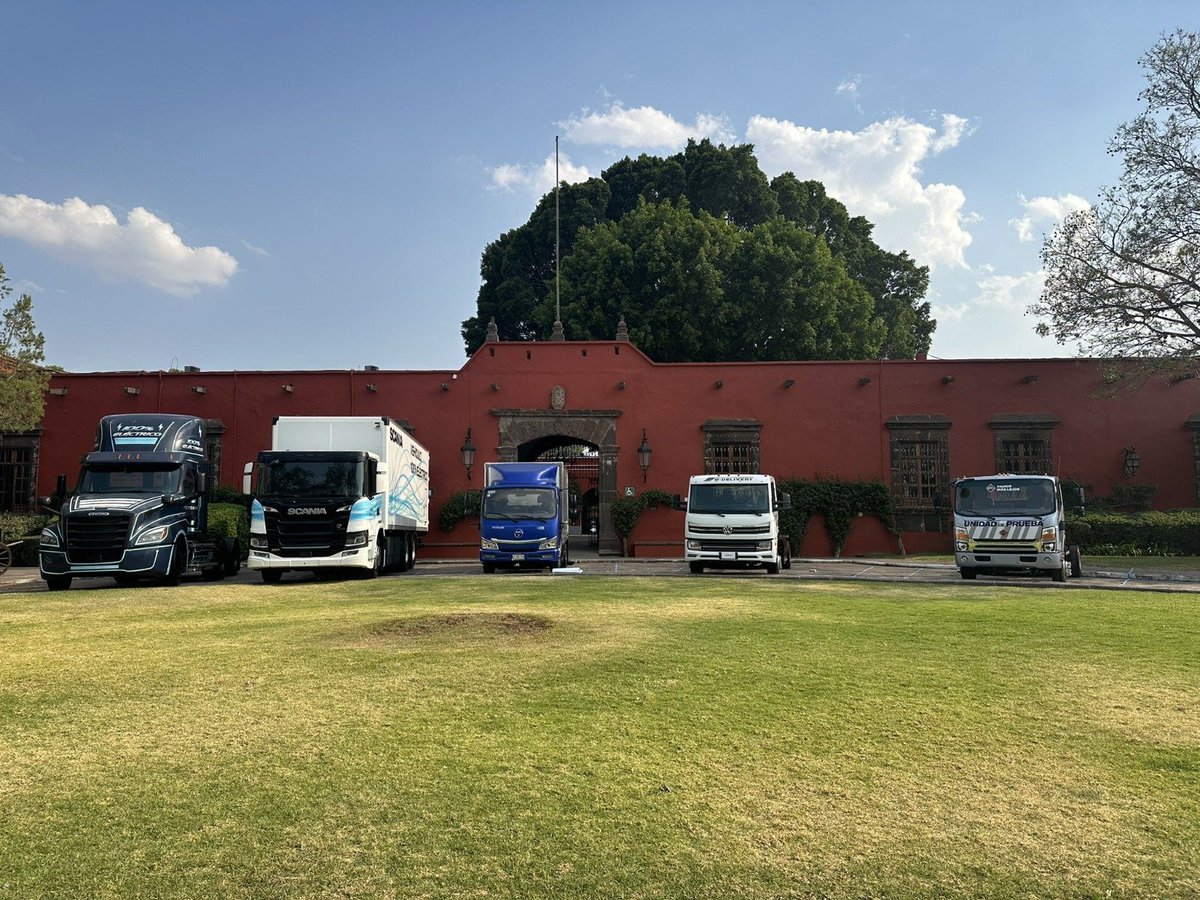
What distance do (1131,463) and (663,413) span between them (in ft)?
45.4

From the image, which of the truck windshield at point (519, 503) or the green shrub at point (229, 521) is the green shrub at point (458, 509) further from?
the truck windshield at point (519, 503)

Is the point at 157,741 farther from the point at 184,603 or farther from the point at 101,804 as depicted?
the point at 184,603

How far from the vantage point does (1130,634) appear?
852 cm

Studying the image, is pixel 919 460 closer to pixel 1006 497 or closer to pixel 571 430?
pixel 1006 497

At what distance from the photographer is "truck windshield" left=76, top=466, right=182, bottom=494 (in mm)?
15547

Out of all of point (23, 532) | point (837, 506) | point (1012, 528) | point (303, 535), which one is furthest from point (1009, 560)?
point (23, 532)

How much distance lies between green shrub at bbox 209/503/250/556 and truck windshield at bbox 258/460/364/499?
3.74m

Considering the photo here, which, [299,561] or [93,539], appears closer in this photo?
[93,539]

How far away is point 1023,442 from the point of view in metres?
25.1

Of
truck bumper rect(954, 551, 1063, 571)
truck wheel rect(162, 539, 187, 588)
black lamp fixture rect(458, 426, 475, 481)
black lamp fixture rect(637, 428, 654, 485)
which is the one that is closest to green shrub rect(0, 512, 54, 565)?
truck wheel rect(162, 539, 187, 588)

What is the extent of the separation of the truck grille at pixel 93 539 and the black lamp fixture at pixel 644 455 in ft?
47.6

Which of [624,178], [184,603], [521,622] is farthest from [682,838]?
[624,178]

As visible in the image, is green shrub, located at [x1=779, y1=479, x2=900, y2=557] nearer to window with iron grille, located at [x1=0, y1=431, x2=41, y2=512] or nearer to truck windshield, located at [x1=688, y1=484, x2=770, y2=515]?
truck windshield, located at [x1=688, y1=484, x2=770, y2=515]

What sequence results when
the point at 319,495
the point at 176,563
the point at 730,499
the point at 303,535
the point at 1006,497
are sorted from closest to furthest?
the point at 176,563 < the point at 303,535 < the point at 319,495 < the point at 1006,497 < the point at 730,499
